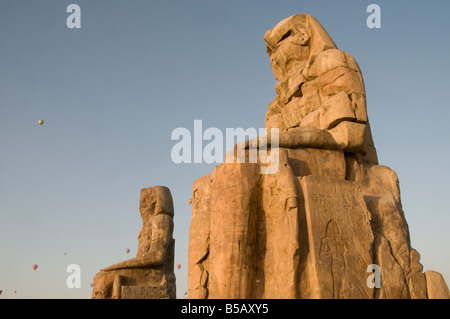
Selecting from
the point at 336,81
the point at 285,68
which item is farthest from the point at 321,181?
the point at 285,68

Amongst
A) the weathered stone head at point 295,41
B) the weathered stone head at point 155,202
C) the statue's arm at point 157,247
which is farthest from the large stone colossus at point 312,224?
the weathered stone head at point 155,202

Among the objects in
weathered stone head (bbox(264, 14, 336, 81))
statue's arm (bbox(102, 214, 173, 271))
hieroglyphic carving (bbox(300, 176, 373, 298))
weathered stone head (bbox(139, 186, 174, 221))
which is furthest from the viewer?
weathered stone head (bbox(139, 186, 174, 221))

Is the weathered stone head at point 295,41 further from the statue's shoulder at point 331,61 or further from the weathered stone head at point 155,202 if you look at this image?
the weathered stone head at point 155,202

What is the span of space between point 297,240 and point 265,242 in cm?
44

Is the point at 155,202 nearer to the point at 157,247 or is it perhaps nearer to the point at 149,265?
the point at 157,247

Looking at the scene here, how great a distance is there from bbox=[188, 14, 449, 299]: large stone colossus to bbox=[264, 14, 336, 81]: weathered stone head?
118cm

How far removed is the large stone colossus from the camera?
469cm

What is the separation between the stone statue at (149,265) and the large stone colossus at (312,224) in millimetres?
Answer: 3452

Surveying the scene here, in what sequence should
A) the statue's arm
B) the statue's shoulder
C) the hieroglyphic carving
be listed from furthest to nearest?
the statue's arm → the statue's shoulder → the hieroglyphic carving

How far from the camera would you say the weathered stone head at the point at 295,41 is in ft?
23.4

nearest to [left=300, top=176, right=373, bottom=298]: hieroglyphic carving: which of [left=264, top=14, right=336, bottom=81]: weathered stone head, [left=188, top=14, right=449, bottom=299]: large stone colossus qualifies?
[left=188, top=14, right=449, bottom=299]: large stone colossus

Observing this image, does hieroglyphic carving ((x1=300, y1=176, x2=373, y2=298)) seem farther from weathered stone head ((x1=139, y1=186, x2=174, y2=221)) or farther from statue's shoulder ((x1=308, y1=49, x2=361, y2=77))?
weathered stone head ((x1=139, y1=186, x2=174, y2=221))

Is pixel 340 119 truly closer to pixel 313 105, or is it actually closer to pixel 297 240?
pixel 313 105
